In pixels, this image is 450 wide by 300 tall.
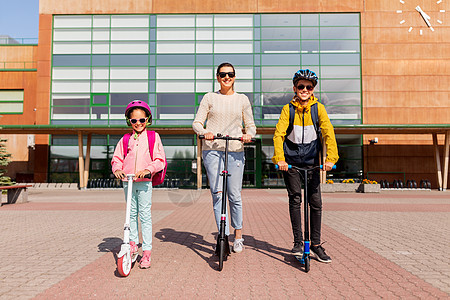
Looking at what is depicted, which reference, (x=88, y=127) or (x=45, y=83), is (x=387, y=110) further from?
(x=45, y=83)

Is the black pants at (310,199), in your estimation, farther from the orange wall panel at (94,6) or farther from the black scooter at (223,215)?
the orange wall panel at (94,6)

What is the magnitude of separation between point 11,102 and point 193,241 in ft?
82.9

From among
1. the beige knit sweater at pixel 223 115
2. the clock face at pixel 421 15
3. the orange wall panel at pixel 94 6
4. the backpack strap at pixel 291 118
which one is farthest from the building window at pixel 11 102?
the clock face at pixel 421 15

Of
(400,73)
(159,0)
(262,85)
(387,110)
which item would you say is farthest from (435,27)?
(159,0)

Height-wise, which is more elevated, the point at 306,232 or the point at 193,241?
the point at 306,232

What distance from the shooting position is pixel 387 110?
24156mm

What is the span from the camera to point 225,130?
4367 mm

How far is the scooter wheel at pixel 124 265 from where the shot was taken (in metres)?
3.36

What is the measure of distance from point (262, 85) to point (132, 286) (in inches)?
868

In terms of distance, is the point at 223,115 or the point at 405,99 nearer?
the point at 223,115

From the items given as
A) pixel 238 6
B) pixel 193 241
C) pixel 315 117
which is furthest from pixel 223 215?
pixel 238 6

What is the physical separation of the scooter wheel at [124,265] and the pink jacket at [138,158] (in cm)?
79

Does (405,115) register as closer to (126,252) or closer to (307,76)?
(307,76)

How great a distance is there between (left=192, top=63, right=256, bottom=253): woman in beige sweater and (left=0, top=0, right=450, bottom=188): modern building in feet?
64.2
